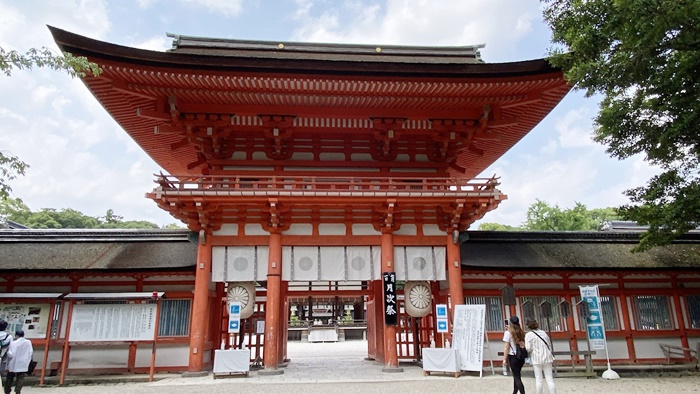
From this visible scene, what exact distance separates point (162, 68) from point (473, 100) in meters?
7.57

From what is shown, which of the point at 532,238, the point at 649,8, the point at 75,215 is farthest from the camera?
the point at 75,215

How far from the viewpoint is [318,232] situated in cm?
1156

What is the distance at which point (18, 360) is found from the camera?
7332 mm

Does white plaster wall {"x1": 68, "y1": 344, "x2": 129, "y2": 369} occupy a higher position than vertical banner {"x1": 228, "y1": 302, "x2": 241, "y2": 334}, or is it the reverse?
vertical banner {"x1": 228, "y1": 302, "x2": 241, "y2": 334}

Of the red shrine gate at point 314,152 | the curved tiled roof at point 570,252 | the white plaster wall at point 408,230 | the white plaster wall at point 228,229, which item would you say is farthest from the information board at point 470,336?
the white plaster wall at point 228,229

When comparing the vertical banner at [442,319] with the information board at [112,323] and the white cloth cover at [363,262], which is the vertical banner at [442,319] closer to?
the white cloth cover at [363,262]

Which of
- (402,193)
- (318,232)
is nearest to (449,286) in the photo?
(402,193)

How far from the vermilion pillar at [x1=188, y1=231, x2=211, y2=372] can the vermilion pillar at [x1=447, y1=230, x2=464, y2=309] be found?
20.5 ft

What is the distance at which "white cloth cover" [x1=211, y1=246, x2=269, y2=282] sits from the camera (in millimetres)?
11203

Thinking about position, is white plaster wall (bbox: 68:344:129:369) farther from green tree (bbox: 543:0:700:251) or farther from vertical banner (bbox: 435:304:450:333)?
green tree (bbox: 543:0:700:251)

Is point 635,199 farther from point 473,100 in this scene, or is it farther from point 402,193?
point 402,193

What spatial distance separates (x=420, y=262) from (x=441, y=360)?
98.7 inches

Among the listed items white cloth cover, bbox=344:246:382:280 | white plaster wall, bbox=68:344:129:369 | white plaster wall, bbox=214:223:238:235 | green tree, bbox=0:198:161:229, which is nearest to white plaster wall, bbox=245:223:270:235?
white plaster wall, bbox=214:223:238:235

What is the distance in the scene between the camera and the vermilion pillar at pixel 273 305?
10.7 metres
